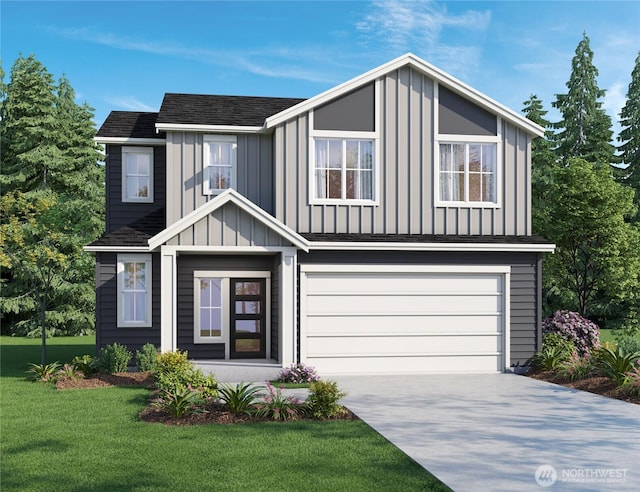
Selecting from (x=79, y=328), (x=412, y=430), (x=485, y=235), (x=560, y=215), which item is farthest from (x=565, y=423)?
(x=79, y=328)

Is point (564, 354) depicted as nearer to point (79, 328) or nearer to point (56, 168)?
point (79, 328)

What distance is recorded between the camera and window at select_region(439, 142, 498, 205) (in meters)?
16.5

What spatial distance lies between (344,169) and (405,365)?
16.6ft

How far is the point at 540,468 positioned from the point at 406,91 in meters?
11.0

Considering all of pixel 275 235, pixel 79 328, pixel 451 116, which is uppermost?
pixel 451 116

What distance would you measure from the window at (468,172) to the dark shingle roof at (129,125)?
7668 mm

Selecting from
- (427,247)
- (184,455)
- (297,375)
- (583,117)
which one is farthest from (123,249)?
(583,117)

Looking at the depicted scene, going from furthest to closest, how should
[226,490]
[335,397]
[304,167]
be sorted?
[304,167] < [335,397] < [226,490]

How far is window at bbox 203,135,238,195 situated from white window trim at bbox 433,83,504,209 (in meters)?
5.15

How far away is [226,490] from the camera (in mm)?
6582

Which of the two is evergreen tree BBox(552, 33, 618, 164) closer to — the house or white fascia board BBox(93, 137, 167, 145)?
the house

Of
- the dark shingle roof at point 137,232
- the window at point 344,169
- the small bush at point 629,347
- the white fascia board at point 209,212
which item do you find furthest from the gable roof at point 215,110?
the small bush at point 629,347

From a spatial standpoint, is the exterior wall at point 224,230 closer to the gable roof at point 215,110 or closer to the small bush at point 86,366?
the gable roof at point 215,110

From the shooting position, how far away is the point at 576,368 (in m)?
14.3
